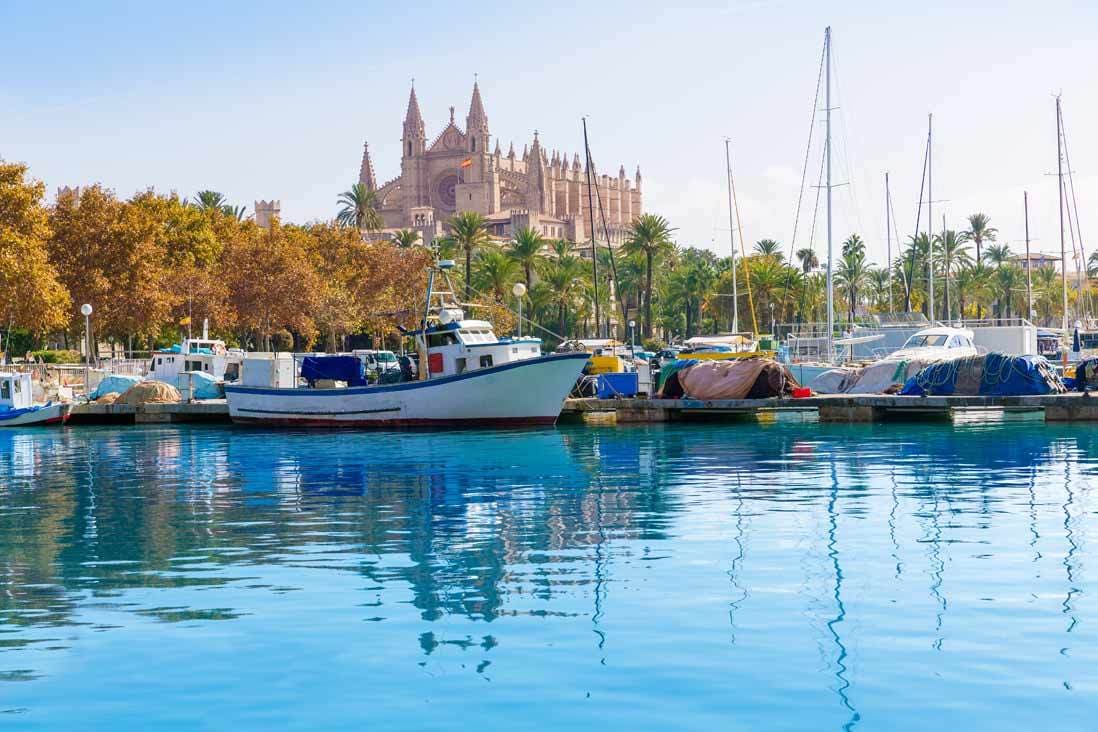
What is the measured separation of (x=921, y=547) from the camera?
1605cm

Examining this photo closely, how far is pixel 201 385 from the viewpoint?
50.9 m

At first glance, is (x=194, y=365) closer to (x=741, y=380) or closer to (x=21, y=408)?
(x=21, y=408)

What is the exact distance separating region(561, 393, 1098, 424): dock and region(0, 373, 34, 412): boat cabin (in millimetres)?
19020

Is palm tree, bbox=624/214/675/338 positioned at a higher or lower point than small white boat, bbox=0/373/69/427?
higher

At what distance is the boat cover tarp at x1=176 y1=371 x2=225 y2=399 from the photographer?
50.7 m

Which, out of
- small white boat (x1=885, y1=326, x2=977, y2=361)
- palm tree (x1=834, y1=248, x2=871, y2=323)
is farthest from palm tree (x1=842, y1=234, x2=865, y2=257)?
small white boat (x1=885, y1=326, x2=977, y2=361)

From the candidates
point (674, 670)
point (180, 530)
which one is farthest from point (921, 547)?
point (180, 530)

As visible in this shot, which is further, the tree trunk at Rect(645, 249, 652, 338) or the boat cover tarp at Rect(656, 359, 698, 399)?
the tree trunk at Rect(645, 249, 652, 338)

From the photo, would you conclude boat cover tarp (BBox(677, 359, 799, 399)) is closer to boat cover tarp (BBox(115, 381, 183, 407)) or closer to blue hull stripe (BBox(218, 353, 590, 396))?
blue hull stripe (BBox(218, 353, 590, 396))

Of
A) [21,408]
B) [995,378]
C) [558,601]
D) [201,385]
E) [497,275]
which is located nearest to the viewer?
[558,601]

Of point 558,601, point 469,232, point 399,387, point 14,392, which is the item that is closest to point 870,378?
point 399,387

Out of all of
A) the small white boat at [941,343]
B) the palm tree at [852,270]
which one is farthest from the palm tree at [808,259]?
the small white boat at [941,343]

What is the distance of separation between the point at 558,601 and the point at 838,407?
93.6ft

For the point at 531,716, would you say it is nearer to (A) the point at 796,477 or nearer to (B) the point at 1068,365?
(A) the point at 796,477
